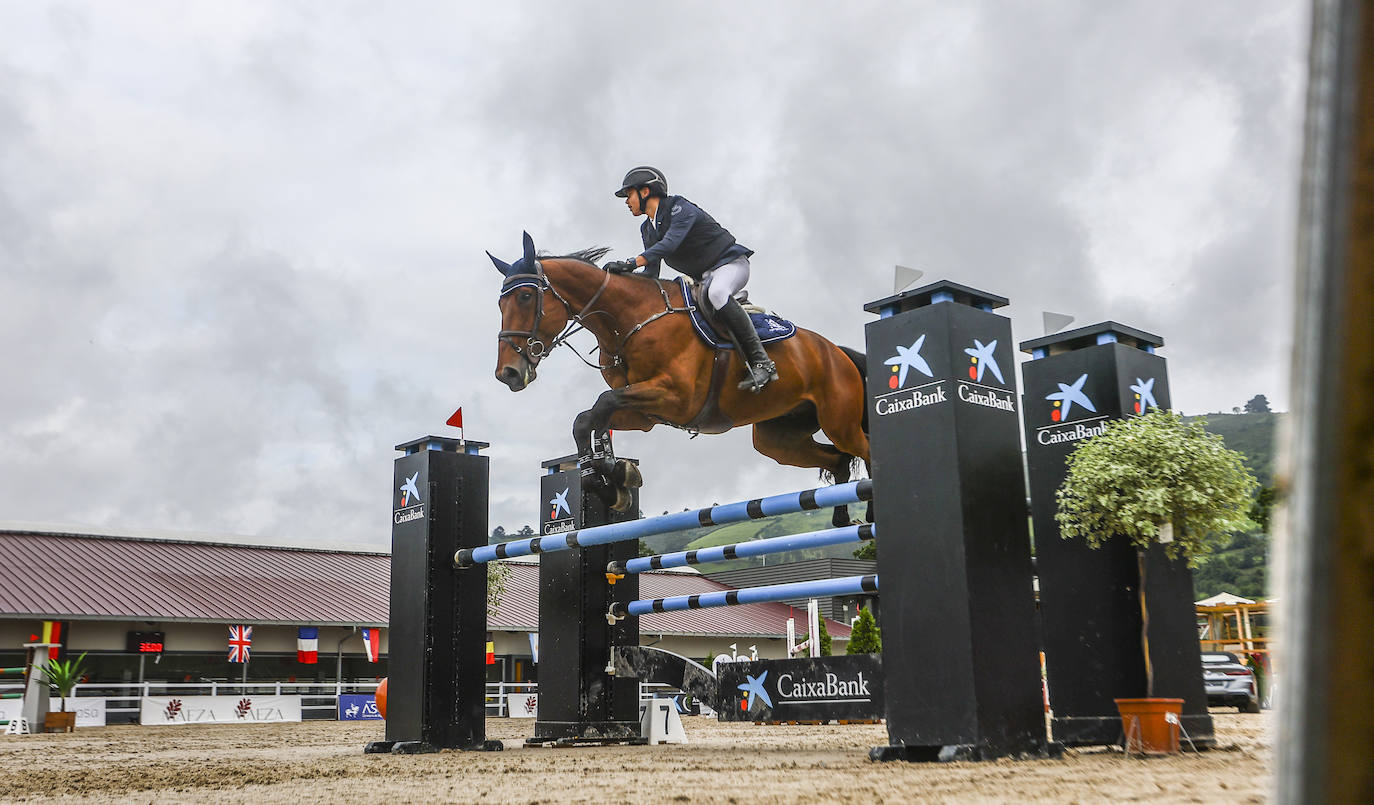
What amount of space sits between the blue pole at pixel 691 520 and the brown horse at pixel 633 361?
469 millimetres

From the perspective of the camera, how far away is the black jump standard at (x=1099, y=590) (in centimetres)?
523

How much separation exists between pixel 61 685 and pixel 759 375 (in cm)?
1365

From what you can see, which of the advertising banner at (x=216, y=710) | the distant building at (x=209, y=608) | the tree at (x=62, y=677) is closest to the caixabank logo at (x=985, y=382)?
the distant building at (x=209, y=608)

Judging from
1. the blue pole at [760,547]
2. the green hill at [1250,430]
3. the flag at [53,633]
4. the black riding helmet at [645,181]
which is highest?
the green hill at [1250,430]

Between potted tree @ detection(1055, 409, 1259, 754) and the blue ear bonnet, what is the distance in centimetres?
279

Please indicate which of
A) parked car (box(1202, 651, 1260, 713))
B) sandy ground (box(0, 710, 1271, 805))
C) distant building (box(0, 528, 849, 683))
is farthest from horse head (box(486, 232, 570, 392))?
distant building (box(0, 528, 849, 683))

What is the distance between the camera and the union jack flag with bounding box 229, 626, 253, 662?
18.6 meters

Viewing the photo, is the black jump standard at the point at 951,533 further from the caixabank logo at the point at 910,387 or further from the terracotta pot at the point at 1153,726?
the terracotta pot at the point at 1153,726

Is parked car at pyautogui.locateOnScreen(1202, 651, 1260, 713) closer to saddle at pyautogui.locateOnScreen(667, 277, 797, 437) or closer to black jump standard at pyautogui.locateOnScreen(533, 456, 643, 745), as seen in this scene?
black jump standard at pyautogui.locateOnScreen(533, 456, 643, 745)

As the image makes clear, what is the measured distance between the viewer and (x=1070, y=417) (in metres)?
5.59

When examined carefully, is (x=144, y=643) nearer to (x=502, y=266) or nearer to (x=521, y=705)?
(x=521, y=705)

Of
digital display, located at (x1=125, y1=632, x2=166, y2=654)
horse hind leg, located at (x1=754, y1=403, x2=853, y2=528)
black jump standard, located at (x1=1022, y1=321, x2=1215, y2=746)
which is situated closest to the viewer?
black jump standard, located at (x1=1022, y1=321, x2=1215, y2=746)

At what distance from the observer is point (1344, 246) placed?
382 millimetres

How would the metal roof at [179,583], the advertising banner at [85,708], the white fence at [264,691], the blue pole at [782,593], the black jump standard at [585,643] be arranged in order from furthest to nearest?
the metal roof at [179,583], the white fence at [264,691], the advertising banner at [85,708], the black jump standard at [585,643], the blue pole at [782,593]
